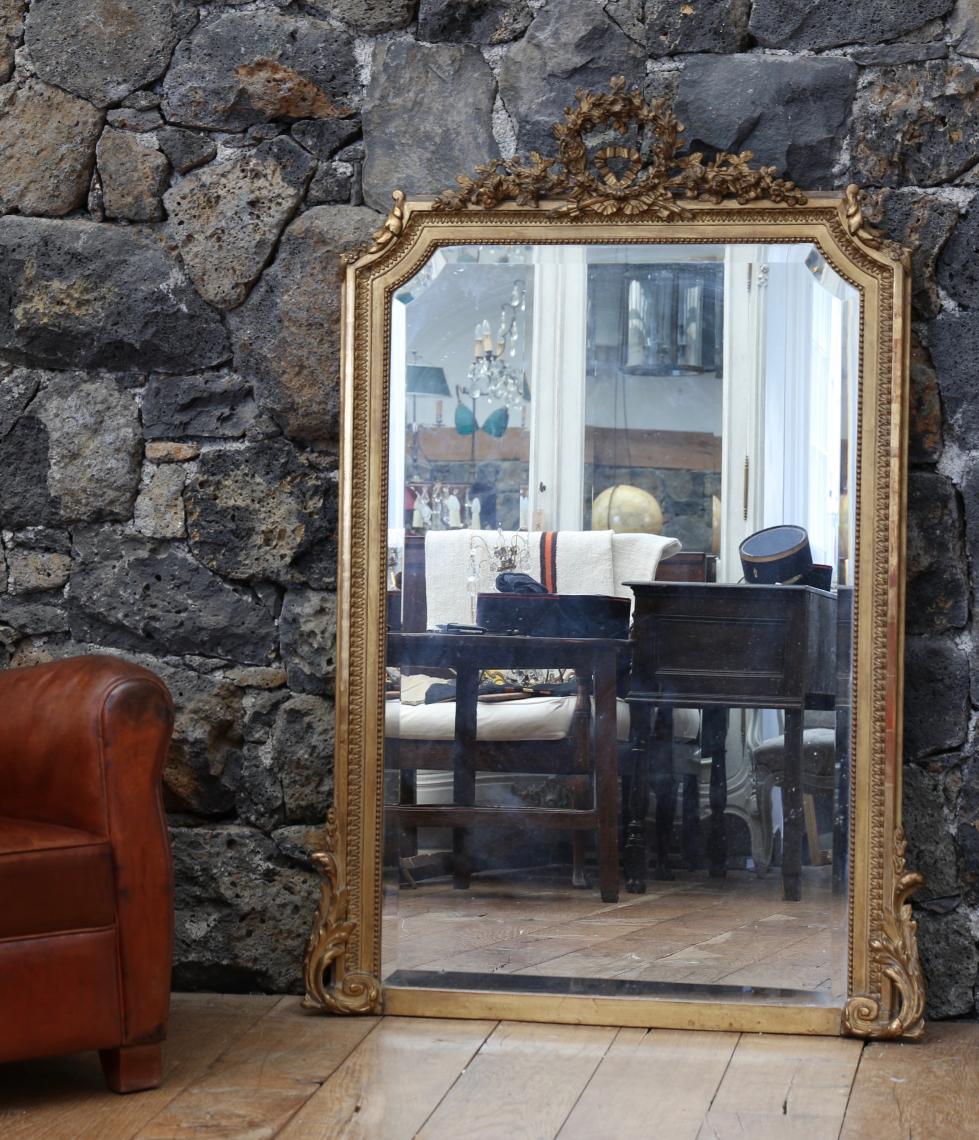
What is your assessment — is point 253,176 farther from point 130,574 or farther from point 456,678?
→ point 456,678

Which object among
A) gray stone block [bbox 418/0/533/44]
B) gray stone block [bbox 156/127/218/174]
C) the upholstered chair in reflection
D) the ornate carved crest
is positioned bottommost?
the upholstered chair in reflection

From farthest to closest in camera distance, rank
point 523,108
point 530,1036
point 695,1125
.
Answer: point 523,108
point 530,1036
point 695,1125

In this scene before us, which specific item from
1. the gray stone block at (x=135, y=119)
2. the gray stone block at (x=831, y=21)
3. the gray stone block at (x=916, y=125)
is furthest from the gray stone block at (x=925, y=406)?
the gray stone block at (x=135, y=119)

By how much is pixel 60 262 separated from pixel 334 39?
697 millimetres

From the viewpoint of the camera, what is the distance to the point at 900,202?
2.69m

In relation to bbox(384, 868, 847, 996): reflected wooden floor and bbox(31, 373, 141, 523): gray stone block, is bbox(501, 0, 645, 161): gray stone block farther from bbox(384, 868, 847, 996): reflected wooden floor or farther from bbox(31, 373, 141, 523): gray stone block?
bbox(384, 868, 847, 996): reflected wooden floor

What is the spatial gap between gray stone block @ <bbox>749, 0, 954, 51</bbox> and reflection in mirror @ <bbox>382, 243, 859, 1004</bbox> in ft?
1.38

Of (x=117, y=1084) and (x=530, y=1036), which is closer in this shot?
(x=117, y=1084)

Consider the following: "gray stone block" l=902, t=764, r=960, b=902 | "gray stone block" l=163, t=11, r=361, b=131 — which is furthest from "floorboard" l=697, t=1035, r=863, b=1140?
"gray stone block" l=163, t=11, r=361, b=131

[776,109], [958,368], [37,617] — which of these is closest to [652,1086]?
[958,368]

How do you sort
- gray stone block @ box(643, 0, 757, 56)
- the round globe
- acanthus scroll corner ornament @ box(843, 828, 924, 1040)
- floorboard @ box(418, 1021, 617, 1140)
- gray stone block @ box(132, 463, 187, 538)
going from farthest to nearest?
gray stone block @ box(132, 463, 187, 538) → gray stone block @ box(643, 0, 757, 56) → the round globe → acanthus scroll corner ornament @ box(843, 828, 924, 1040) → floorboard @ box(418, 1021, 617, 1140)

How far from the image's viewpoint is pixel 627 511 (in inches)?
104

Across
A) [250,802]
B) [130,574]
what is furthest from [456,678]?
[130,574]

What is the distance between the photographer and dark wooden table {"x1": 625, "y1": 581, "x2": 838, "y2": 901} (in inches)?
103
